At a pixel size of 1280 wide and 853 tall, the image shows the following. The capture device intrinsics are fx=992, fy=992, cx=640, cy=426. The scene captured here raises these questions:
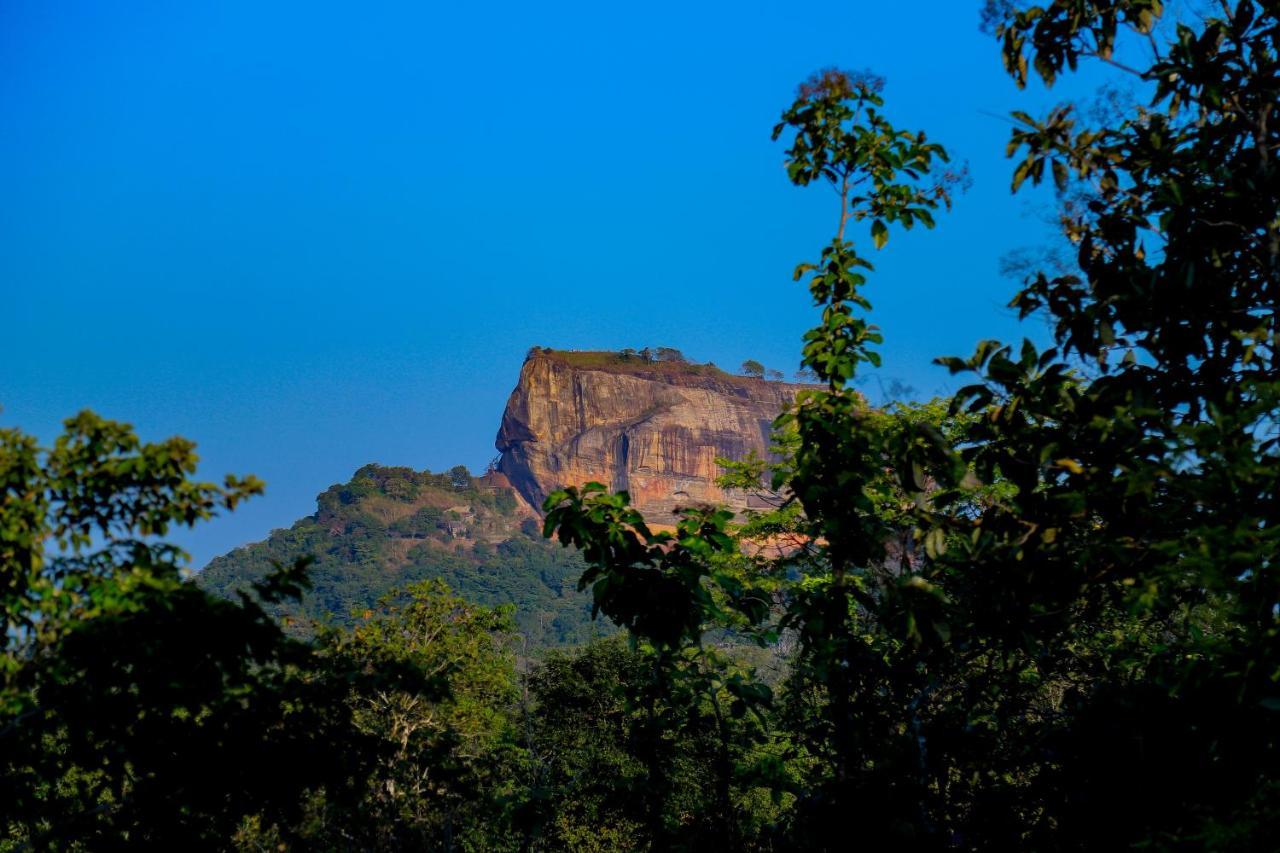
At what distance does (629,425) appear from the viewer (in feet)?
567

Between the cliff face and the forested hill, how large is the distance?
10859mm

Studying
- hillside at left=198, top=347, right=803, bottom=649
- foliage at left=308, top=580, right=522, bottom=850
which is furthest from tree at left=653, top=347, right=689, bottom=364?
foliage at left=308, top=580, right=522, bottom=850

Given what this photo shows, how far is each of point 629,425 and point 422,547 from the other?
1616 inches

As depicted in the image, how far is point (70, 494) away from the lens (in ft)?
13.9

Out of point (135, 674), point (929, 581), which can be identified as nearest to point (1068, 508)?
point (929, 581)

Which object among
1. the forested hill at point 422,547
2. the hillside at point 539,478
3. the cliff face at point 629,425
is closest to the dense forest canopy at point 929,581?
the forested hill at point 422,547

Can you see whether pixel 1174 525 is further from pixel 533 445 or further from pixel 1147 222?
pixel 533 445

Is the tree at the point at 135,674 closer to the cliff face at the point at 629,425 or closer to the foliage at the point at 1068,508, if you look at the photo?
the foliage at the point at 1068,508

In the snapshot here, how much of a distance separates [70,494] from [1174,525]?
4312mm

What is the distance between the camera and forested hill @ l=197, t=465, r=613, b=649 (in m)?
154

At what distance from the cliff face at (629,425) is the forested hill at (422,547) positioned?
10.9 m

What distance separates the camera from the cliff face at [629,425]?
6688 inches

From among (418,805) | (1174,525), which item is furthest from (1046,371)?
(418,805)

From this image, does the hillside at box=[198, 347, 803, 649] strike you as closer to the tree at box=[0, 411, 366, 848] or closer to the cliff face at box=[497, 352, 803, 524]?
the cliff face at box=[497, 352, 803, 524]
